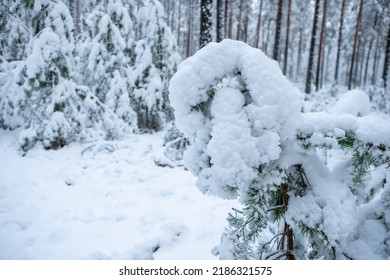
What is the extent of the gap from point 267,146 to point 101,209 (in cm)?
405

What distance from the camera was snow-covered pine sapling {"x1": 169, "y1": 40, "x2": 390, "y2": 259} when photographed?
1.40 metres

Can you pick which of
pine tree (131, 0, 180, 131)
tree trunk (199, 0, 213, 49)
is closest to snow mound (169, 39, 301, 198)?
tree trunk (199, 0, 213, 49)

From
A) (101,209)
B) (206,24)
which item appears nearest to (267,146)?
(101,209)

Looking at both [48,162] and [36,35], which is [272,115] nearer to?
[48,162]

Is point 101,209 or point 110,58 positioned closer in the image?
point 101,209

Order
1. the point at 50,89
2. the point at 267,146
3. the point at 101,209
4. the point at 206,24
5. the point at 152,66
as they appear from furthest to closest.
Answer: the point at 152,66 → the point at 50,89 → the point at 206,24 → the point at 101,209 → the point at 267,146

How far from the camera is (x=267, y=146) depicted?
4.58 feet

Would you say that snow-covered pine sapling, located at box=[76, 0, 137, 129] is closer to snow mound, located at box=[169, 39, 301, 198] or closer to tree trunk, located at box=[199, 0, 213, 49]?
tree trunk, located at box=[199, 0, 213, 49]

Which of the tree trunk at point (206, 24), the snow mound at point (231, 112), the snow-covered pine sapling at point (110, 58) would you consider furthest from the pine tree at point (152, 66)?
the snow mound at point (231, 112)

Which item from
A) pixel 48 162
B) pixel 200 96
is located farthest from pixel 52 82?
pixel 200 96

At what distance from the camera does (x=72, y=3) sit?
1277 cm

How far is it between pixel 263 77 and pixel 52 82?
25.0 ft

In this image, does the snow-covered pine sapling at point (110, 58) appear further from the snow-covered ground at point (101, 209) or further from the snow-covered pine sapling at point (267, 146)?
the snow-covered pine sapling at point (267, 146)

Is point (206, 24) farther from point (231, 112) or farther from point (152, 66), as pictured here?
point (231, 112)
